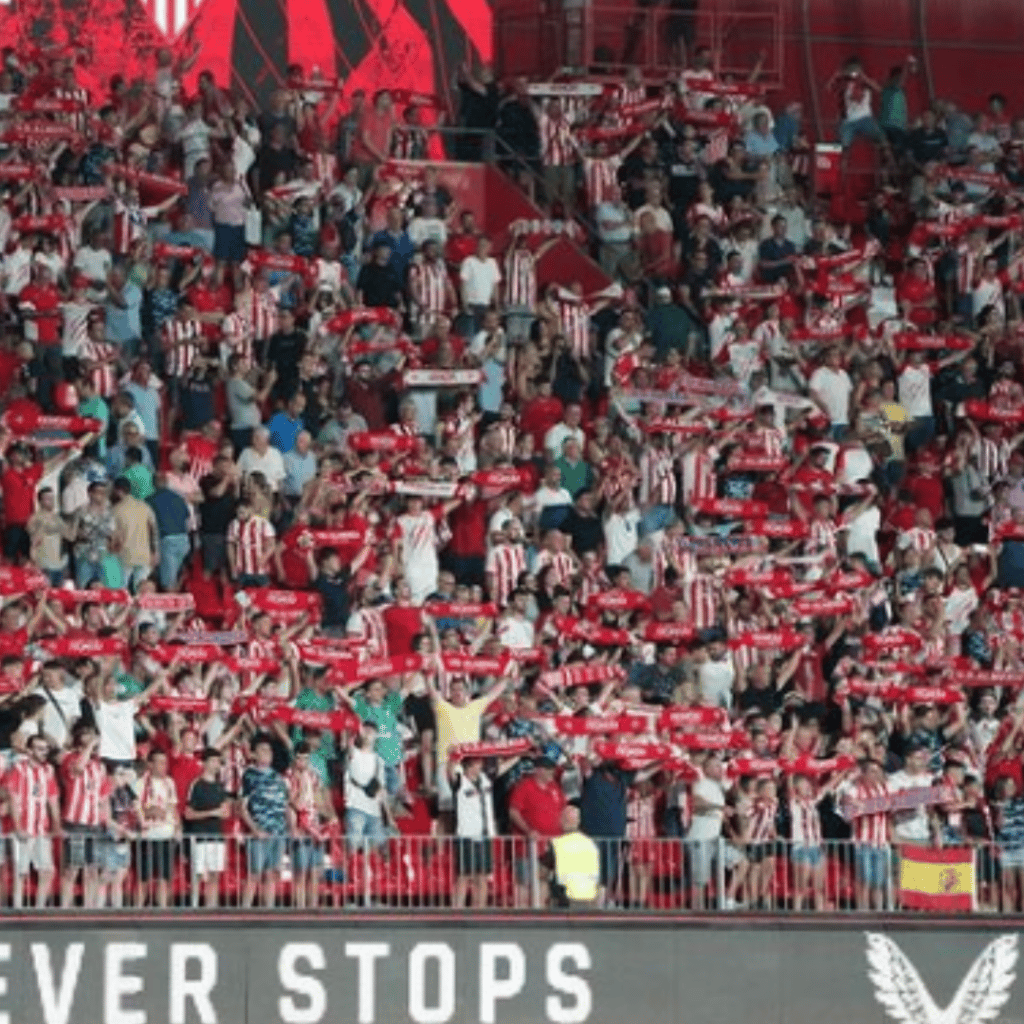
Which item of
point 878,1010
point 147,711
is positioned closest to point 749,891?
point 878,1010

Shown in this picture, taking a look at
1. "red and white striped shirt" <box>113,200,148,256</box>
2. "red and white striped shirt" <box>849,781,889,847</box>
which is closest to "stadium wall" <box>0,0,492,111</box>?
"red and white striped shirt" <box>113,200,148,256</box>

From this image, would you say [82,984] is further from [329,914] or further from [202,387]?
[202,387]

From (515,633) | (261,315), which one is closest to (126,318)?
(261,315)

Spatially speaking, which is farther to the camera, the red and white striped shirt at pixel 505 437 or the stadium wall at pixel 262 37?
the stadium wall at pixel 262 37

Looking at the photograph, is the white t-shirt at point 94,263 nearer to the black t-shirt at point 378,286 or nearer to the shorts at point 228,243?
the shorts at point 228,243

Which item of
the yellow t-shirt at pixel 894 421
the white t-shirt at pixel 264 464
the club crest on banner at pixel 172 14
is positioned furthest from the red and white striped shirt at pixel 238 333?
the club crest on banner at pixel 172 14

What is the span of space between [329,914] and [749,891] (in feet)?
11.5

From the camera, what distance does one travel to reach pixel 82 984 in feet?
114

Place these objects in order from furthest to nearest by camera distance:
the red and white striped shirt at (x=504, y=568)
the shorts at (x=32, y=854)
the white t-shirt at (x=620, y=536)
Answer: the white t-shirt at (x=620, y=536) → the red and white striped shirt at (x=504, y=568) → the shorts at (x=32, y=854)

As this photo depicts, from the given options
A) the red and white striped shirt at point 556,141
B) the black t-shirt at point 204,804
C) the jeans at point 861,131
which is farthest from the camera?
the jeans at point 861,131

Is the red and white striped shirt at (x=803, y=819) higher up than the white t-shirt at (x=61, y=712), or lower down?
lower down

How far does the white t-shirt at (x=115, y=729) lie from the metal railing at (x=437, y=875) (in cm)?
111

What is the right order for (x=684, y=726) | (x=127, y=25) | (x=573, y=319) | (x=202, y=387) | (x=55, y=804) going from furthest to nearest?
(x=127, y=25) → (x=573, y=319) → (x=202, y=387) → (x=684, y=726) → (x=55, y=804)

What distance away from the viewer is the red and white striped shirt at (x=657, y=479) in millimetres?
41125
